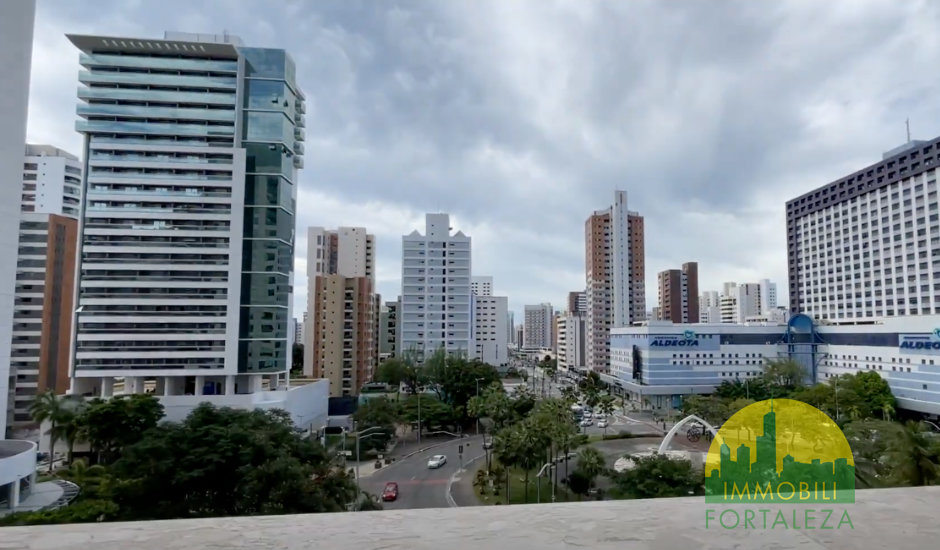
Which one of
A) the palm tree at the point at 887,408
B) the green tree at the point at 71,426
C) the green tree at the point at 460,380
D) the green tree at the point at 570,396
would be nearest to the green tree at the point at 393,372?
the green tree at the point at 460,380

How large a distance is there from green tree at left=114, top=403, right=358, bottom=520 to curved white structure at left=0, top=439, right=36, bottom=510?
2760 mm

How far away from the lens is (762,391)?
89.2ft

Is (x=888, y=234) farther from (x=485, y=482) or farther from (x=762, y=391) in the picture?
(x=485, y=482)

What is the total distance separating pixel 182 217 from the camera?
2150cm

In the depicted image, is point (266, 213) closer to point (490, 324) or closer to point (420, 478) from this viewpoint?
point (420, 478)

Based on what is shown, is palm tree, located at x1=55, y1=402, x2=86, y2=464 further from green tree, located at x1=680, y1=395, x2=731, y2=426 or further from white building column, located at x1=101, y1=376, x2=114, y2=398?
green tree, located at x1=680, y1=395, x2=731, y2=426

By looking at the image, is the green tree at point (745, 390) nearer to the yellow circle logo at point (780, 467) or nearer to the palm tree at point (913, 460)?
the palm tree at point (913, 460)

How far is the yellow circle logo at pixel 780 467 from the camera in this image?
222 centimetres

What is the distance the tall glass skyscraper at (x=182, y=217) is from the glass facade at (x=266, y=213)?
5 cm

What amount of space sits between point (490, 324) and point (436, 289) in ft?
54.6

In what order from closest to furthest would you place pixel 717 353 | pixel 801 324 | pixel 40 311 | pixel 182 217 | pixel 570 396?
1. pixel 182 217
2. pixel 40 311
3. pixel 570 396
4. pixel 801 324
5. pixel 717 353

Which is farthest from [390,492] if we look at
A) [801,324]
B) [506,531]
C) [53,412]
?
[801,324]

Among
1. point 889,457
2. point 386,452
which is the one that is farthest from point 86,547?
point 386,452

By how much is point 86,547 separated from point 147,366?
75.1 feet
